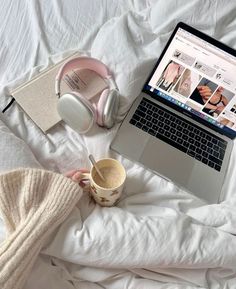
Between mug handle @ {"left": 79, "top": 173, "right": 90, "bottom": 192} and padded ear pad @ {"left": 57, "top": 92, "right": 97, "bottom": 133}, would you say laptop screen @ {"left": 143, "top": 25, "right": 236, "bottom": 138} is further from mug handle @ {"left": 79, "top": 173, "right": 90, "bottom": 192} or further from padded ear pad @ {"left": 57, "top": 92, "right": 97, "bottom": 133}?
mug handle @ {"left": 79, "top": 173, "right": 90, "bottom": 192}

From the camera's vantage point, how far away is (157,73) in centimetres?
92

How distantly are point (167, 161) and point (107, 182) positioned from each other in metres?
0.19

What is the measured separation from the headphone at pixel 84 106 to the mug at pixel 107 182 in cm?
12

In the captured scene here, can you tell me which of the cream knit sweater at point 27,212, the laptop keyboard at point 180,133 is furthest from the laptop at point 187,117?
the cream knit sweater at point 27,212

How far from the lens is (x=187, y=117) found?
0.93 metres

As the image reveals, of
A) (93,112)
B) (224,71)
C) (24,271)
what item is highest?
(224,71)

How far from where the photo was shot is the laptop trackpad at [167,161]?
0.84 metres

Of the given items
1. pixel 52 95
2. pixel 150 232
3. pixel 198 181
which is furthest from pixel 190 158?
pixel 52 95

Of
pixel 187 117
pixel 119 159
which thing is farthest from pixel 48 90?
pixel 187 117

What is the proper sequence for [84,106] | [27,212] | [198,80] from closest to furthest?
[27,212] < [84,106] < [198,80]

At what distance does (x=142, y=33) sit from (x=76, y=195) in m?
0.52

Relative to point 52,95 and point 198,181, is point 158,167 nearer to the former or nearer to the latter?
point 198,181

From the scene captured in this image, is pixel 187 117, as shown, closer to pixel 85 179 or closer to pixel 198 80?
pixel 198 80

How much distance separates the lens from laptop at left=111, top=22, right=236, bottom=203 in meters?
0.85
